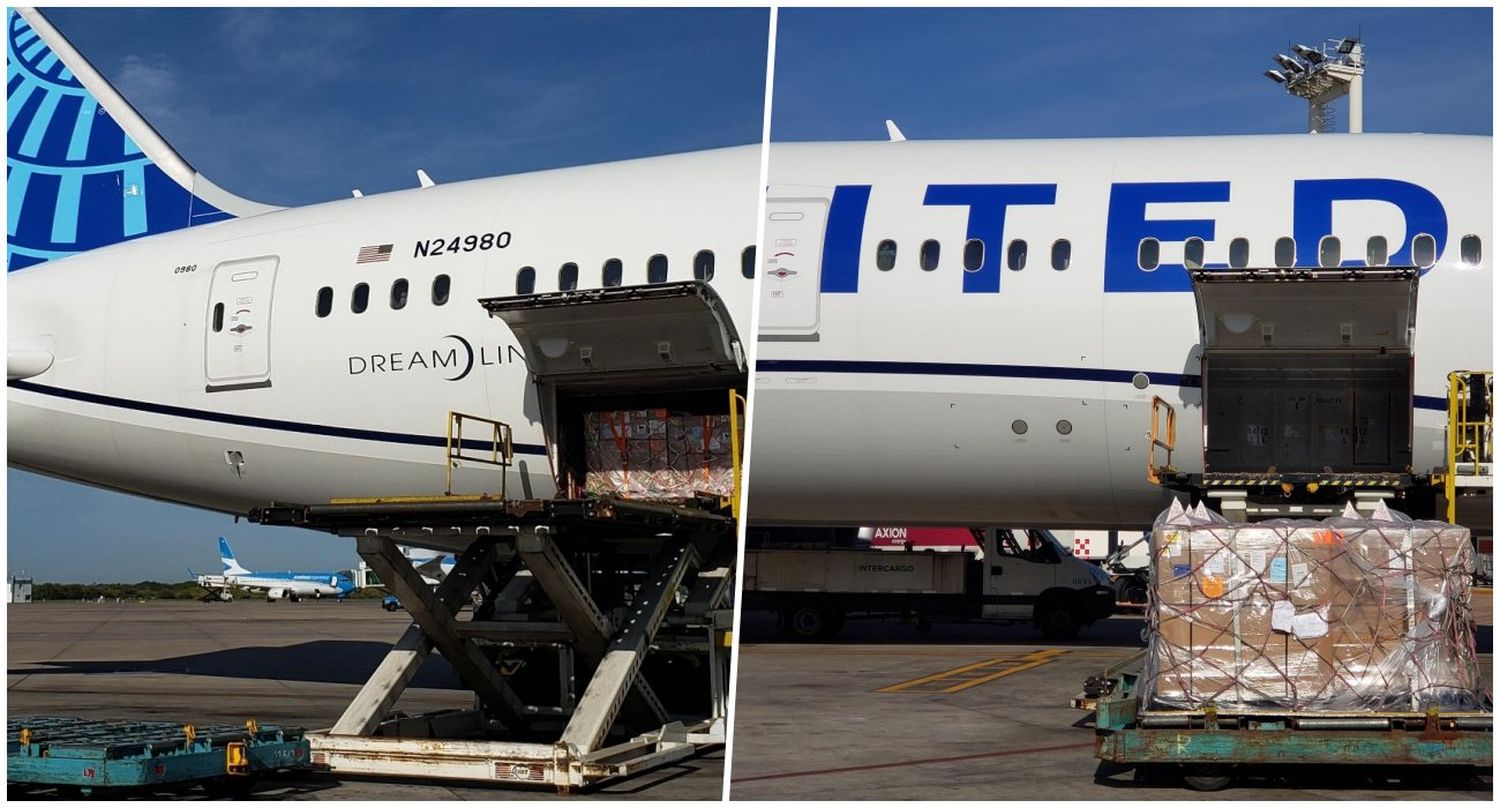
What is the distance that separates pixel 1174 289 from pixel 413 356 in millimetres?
7078

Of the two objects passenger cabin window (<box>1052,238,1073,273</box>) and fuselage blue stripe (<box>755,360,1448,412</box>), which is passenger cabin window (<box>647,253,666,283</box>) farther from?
passenger cabin window (<box>1052,238,1073,273</box>)

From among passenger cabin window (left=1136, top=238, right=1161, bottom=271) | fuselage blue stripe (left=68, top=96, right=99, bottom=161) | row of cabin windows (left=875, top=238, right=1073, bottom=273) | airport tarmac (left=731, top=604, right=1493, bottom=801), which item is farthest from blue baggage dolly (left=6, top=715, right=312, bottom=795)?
fuselage blue stripe (left=68, top=96, right=99, bottom=161)

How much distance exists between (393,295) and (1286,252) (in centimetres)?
825

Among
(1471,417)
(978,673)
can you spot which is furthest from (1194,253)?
(978,673)

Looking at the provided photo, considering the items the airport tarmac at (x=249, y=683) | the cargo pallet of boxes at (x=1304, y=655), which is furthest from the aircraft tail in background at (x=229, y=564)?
the cargo pallet of boxes at (x=1304, y=655)

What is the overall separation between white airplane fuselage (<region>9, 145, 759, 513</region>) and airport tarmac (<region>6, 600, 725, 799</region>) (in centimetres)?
214

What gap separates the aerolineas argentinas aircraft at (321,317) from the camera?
13.6m

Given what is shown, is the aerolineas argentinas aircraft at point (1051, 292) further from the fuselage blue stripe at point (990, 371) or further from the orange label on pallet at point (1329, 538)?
the orange label on pallet at point (1329, 538)

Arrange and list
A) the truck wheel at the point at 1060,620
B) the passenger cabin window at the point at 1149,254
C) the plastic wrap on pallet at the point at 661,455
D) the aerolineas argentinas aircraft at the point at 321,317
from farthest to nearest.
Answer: the truck wheel at the point at 1060,620 → the passenger cabin window at the point at 1149,254 → the aerolineas argentinas aircraft at the point at 321,317 → the plastic wrap on pallet at the point at 661,455

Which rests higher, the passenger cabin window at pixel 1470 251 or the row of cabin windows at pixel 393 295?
the passenger cabin window at pixel 1470 251

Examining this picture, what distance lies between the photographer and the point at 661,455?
12.4m

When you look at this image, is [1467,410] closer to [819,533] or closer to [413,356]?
[413,356]

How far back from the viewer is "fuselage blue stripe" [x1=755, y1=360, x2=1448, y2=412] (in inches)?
573

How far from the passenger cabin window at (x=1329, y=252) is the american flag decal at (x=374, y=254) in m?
8.60
